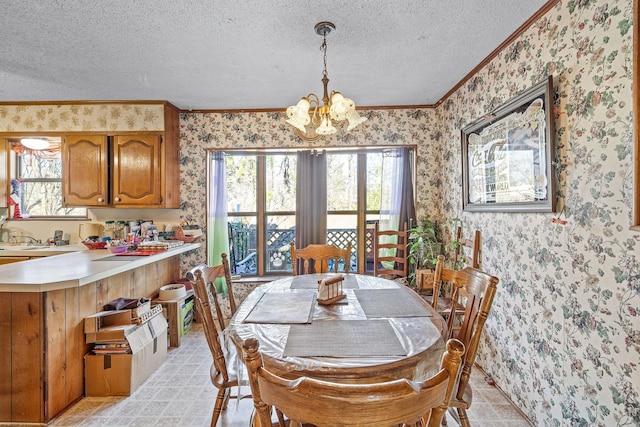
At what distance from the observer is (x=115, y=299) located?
2496 mm

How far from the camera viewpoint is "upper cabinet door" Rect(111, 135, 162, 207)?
10.9 feet

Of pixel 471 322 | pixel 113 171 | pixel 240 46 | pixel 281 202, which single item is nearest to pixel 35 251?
pixel 113 171

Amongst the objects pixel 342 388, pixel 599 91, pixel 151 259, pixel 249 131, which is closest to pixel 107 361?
pixel 151 259

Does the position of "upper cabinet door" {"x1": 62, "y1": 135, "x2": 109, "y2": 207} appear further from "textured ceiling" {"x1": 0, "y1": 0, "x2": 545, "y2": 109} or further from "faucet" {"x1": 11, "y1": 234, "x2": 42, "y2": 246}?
"faucet" {"x1": 11, "y1": 234, "x2": 42, "y2": 246}

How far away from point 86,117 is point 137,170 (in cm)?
82

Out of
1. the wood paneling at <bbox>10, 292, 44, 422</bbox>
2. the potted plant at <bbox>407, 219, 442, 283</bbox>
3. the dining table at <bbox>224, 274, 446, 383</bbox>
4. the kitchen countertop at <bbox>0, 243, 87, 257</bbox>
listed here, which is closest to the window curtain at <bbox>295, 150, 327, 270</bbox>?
the potted plant at <bbox>407, 219, 442, 283</bbox>

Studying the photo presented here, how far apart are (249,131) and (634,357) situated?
3.48m

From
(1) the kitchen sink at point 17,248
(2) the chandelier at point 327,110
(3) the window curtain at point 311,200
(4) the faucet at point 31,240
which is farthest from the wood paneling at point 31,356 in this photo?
(3) the window curtain at point 311,200

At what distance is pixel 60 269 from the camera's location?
217 centimetres

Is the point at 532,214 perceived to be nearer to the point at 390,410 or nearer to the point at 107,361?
the point at 390,410

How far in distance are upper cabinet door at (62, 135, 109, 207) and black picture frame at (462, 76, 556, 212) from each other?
12.1 feet

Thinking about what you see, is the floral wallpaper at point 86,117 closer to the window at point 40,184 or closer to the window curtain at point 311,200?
the window at point 40,184

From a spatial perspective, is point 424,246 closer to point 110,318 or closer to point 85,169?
point 110,318

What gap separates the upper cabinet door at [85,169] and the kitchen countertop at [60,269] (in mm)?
589
